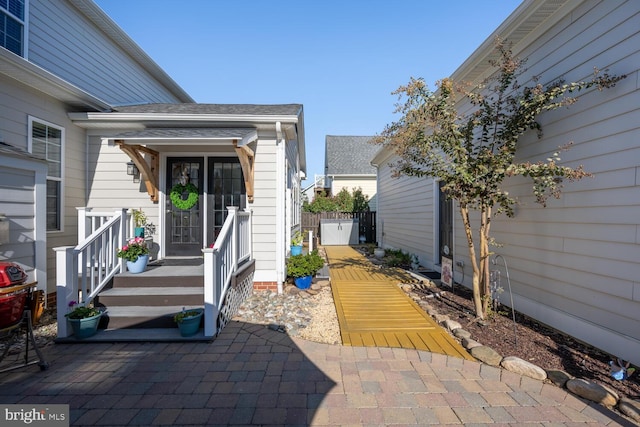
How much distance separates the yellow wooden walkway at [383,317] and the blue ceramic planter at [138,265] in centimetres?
296

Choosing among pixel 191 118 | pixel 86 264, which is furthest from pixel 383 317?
pixel 191 118

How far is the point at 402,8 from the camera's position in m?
8.13

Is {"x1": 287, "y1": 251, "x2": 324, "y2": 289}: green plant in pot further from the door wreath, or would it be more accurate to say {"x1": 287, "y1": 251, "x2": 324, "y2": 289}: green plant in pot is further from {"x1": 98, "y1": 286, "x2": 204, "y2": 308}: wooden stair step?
the door wreath

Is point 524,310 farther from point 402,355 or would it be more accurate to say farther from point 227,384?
point 227,384

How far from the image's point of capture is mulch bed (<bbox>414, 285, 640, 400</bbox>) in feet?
8.98

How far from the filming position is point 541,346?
3.33 meters

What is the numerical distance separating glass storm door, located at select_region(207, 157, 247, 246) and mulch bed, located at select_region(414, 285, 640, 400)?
4040 mm

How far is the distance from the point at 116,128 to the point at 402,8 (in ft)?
24.2

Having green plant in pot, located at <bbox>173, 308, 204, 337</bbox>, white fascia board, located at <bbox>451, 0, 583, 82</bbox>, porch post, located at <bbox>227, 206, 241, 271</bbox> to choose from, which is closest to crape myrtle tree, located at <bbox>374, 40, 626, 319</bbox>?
white fascia board, located at <bbox>451, 0, 583, 82</bbox>

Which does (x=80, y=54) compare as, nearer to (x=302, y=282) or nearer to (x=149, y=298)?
(x=149, y=298)

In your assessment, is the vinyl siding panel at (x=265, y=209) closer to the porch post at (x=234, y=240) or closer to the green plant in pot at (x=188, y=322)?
the porch post at (x=234, y=240)

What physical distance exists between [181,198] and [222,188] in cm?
76

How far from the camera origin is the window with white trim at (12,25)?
16.1ft

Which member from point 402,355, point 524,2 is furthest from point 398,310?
point 524,2
